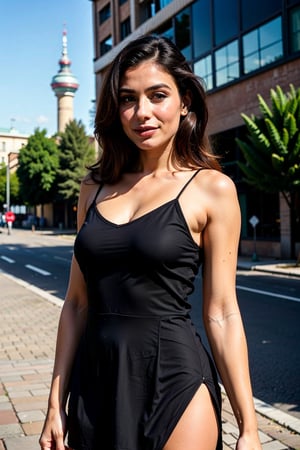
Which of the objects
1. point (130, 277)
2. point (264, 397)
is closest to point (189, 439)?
point (130, 277)

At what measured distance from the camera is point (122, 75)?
190cm

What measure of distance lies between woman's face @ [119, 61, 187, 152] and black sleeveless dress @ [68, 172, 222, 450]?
28 cm

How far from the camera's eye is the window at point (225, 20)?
2472 centimetres

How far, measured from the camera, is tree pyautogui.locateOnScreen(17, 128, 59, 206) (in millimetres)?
59250

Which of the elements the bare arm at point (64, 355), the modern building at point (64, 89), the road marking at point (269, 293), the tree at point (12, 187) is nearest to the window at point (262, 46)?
the road marking at point (269, 293)

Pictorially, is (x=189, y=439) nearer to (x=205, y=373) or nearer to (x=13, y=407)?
(x=205, y=373)

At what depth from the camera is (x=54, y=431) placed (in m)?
1.81

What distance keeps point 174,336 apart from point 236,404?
285 millimetres

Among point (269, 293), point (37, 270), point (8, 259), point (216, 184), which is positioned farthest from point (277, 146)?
point (216, 184)

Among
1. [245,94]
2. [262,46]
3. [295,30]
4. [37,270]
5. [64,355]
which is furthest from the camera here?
[245,94]

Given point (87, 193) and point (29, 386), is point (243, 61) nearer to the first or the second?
point (29, 386)

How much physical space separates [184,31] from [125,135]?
28533 mm

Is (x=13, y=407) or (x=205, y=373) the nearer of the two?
(x=205, y=373)

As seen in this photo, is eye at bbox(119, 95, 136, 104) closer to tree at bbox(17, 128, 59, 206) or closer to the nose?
the nose
